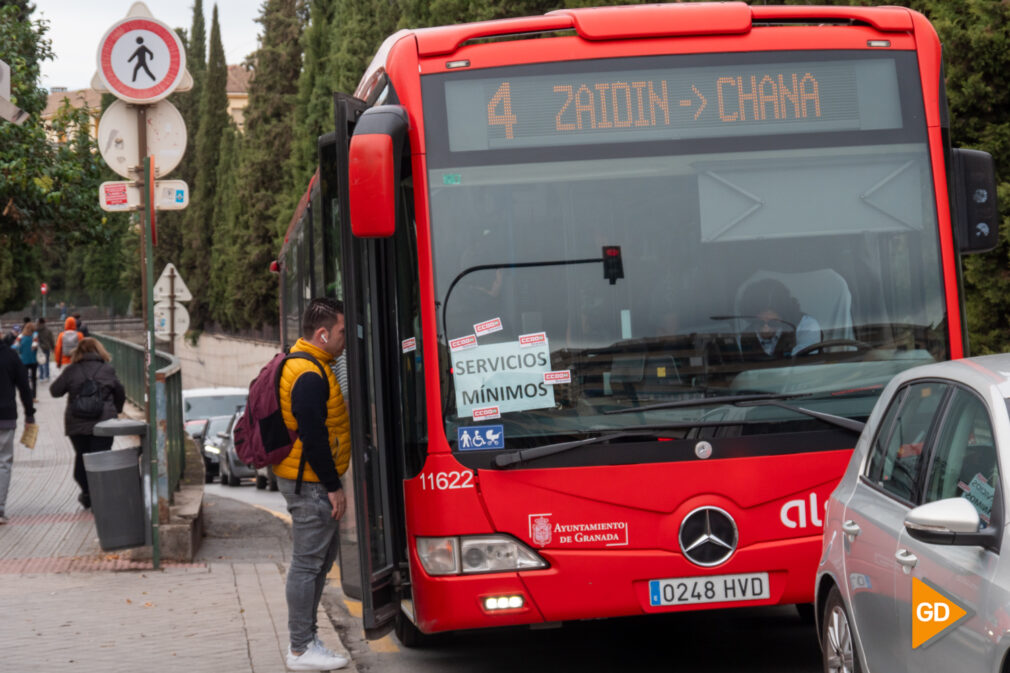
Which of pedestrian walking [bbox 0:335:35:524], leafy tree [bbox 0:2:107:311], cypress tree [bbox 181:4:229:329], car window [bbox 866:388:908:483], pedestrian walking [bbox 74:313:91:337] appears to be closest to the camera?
car window [bbox 866:388:908:483]

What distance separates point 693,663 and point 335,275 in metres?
3.51

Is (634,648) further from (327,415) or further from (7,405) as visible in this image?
(7,405)

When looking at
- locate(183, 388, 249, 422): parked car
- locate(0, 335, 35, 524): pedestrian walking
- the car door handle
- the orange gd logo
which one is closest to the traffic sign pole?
locate(0, 335, 35, 524): pedestrian walking

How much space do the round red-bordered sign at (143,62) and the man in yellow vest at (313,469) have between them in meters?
4.10

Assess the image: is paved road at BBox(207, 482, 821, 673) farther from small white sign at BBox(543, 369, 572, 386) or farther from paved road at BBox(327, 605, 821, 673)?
small white sign at BBox(543, 369, 572, 386)

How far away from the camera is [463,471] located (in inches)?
242

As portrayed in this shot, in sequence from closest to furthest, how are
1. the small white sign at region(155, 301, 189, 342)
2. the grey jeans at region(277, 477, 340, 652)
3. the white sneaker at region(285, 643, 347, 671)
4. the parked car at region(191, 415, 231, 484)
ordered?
the grey jeans at region(277, 477, 340, 652) < the white sneaker at region(285, 643, 347, 671) < the small white sign at region(155, 301, 189, 342) < the parked car at region(191, 415, 231, 484)

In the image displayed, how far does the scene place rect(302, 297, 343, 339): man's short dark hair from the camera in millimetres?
7242

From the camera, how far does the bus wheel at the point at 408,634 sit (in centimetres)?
771

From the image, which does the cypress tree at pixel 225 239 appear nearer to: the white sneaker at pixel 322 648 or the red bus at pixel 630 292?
the white sneaker at pixel 322 648

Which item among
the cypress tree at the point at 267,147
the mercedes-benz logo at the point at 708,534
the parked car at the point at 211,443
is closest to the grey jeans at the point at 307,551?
the mercedes-benz logo at the point at 708,534

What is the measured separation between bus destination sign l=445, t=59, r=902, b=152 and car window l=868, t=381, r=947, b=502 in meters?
1.78

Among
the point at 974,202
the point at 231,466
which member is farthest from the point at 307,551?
the point at 231,466

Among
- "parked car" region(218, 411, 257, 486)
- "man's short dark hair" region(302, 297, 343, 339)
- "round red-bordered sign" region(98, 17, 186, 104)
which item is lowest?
"parked car" region(218, 411, 257, 486)
